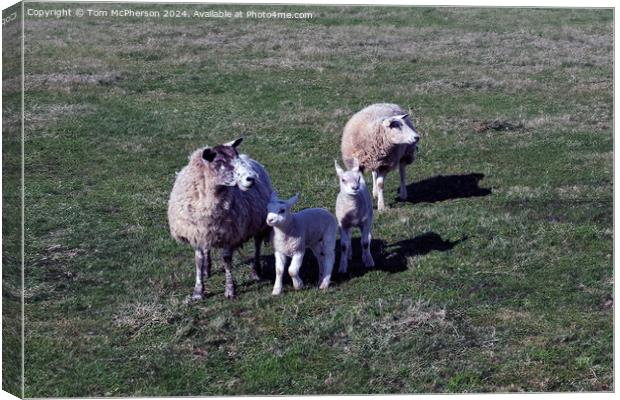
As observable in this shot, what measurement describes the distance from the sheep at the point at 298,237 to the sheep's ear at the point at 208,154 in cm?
100

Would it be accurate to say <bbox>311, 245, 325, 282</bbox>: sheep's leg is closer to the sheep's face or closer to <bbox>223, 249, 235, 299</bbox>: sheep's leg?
<bbox>223, 249, 235, 299</bbox>: sheep's leg

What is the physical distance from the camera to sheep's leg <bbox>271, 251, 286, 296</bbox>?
47.4 feet

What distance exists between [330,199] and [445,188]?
270 centimetres

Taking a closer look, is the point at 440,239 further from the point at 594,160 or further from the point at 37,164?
the point at 37,164

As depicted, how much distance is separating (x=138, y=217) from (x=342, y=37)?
4478 millimetres

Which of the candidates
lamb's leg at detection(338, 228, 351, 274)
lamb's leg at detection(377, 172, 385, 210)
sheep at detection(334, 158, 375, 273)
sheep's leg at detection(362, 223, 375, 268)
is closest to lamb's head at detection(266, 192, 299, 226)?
sheep at detection(334, 158, 375, 273)

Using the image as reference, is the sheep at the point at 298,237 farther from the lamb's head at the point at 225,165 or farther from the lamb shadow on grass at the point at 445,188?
Result: the lamb shadow on grass at the point at 445,188

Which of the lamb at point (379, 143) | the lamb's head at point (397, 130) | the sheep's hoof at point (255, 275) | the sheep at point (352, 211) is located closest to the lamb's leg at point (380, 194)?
the lamb at point (379, 143)

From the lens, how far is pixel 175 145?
18.3m

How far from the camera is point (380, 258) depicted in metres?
16.0

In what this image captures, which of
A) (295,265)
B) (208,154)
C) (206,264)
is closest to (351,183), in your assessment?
(295,265)

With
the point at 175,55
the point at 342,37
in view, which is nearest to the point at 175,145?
the point at 175,55

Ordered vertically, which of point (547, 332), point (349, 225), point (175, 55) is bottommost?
point (547, 332)

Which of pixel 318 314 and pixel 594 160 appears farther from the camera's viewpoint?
pixel 594 160
